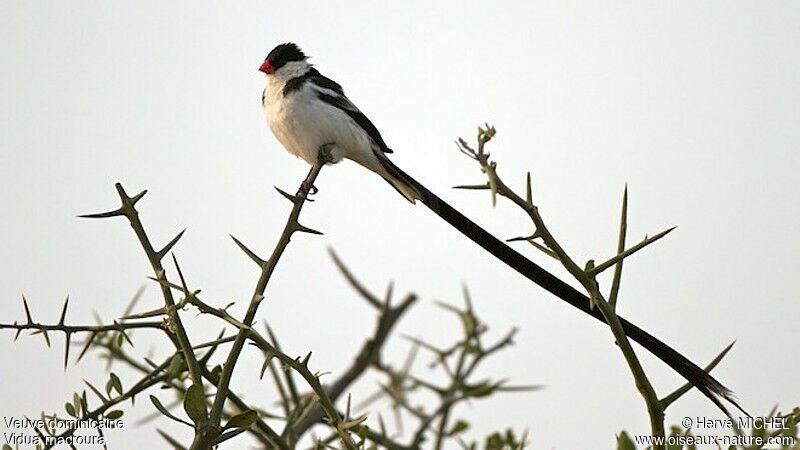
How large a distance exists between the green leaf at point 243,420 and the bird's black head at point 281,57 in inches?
105

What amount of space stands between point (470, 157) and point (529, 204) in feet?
→ 0.32

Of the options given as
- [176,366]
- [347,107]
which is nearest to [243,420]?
[176,366]

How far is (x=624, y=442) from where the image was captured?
1.31 m

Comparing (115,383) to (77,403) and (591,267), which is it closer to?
(77,403)

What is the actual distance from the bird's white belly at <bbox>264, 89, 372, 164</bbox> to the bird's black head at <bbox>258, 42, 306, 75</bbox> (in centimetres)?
35

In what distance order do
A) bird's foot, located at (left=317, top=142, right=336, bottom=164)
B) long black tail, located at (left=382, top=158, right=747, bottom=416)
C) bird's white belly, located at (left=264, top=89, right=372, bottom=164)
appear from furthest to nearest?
bird's white belly, located at (left=264, top=89, right=372, bottom=164) → bird's foot, located at (left=317, top=142, right=336, bottom=164) → long black tail, located at (left=382, top=158, right=747, bottom=416)

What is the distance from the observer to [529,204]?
1.30m

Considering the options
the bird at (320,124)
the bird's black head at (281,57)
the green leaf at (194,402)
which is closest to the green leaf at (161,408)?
the green leaf at (194,402)

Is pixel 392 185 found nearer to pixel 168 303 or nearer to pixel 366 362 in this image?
pixel 366 362

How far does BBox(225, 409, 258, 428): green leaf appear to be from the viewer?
138 cm

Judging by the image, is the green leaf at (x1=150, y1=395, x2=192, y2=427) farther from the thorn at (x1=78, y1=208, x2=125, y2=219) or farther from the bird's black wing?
the bird's black wing

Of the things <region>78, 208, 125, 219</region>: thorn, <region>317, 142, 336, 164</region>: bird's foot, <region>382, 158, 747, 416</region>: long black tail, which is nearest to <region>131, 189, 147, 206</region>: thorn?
<region>78, 208, 125, 219</region>: thorn

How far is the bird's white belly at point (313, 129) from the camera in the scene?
11.5 ft

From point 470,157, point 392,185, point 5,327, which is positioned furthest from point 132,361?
point 392,185
